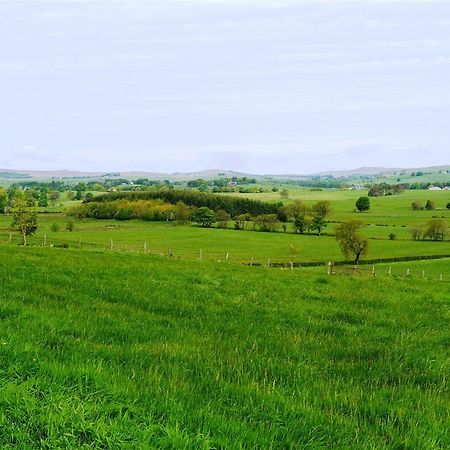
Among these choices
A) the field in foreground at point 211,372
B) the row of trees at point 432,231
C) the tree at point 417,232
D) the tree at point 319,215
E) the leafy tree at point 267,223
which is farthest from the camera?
the leafy tree at point 267,223

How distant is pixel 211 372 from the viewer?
6.99 m

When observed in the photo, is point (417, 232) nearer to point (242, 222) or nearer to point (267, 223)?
point (267, 223)

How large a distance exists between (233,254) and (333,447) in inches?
4120

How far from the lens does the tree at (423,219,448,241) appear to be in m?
132

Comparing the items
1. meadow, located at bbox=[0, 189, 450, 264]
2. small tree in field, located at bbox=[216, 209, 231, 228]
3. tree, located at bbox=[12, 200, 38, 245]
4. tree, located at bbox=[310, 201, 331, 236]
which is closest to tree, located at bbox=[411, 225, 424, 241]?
meadow, located at bbox=[0, 189, 450, 264]

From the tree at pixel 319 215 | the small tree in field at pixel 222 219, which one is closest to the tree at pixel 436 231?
the tree at pixel 319 215

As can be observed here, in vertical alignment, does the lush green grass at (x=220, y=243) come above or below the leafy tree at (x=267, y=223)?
below

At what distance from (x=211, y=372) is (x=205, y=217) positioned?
16887 cm

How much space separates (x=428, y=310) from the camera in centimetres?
1452

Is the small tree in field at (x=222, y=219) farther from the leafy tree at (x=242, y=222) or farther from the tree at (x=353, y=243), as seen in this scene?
the tree at (x=353, y=243)

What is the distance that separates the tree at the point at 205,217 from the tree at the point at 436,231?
248 ft

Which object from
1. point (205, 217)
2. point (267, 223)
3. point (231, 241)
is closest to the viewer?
point (231, 241)

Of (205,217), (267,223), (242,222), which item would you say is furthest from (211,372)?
(205,217)

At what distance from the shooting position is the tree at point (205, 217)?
174 metres
